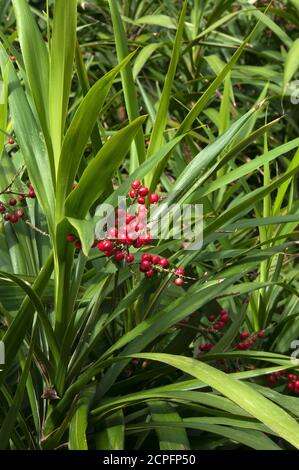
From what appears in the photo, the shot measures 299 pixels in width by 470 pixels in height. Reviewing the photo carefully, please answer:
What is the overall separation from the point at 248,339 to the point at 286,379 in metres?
0.09

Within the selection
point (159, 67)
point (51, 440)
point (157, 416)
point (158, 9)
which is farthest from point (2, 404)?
point (158, 9)

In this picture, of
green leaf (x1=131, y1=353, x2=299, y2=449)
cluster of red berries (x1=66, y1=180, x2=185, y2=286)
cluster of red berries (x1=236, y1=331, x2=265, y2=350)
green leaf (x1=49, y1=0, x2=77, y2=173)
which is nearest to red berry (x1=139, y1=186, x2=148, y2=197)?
cluster of red berries (x1=66, y1=180, x2=185, y2=286)

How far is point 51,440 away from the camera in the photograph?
3.38 feet

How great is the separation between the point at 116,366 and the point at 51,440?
0.13 metres

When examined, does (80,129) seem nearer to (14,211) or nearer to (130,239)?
(130,239)

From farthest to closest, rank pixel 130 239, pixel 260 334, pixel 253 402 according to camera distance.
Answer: pixel 260 334
pixel 130 239
pixel 253 402

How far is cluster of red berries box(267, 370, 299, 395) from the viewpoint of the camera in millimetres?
1237

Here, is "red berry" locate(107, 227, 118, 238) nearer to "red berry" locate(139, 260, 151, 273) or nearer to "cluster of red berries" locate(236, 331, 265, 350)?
"red berry" locate(139, 260, 151, 273)

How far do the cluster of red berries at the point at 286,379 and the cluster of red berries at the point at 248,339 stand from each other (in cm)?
6

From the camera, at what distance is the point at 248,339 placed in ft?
4.26

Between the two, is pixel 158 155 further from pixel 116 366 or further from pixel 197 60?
pixel 197 60

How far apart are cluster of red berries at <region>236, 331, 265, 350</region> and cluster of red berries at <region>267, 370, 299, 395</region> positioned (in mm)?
60

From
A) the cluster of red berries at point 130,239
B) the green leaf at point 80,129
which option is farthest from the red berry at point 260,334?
the green leaf at point 80,129

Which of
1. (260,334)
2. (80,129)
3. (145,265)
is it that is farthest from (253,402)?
(260,334)
